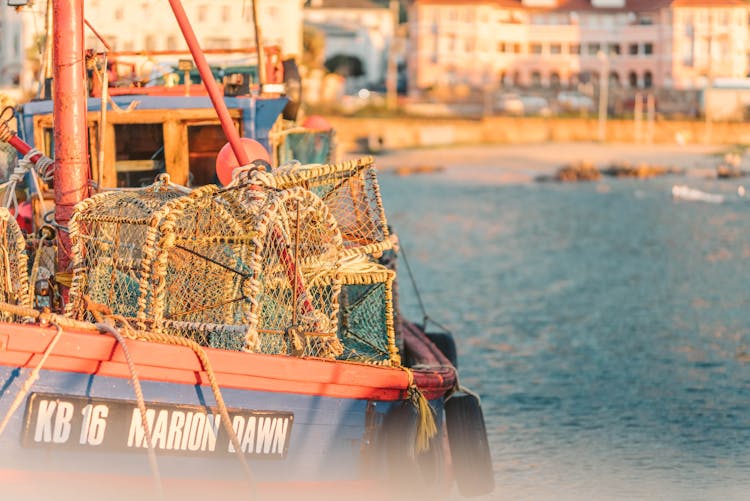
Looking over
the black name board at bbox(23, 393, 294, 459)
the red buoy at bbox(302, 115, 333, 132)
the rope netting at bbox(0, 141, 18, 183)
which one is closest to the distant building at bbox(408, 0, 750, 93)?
the red buoy at bbox(302, 115, 333, 132)

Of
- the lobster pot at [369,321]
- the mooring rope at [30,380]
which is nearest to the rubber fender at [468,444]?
the lobster pot at [369,321]

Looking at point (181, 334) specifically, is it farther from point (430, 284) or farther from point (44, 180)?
point (430, 284)

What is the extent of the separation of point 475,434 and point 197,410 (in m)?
3.06

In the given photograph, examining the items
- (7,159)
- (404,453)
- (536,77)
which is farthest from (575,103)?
(404,453)

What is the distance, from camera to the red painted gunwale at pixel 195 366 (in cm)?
766

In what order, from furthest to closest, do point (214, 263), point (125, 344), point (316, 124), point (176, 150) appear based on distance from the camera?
point (316, 124) → point (176, 150) → point (214, 263) → point (125, 344)

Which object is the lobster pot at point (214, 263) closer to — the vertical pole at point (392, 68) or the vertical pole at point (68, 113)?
the vertical pole at point (68, 113)

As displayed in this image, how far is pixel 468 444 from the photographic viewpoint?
1073 centimetres

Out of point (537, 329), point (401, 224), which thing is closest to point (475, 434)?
point (537, 329)

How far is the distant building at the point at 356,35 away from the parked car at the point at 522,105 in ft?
47.7

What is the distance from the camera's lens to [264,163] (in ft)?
31.1

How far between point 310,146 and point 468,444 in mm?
4863

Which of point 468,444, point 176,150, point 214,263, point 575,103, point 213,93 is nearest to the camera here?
point 214,263

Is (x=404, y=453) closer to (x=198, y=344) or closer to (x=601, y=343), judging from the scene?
(x=198, y=344)
